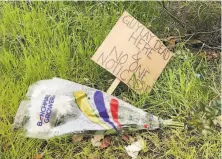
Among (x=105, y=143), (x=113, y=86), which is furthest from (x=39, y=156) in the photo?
(x=113, y=86)

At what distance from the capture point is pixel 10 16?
101 inches

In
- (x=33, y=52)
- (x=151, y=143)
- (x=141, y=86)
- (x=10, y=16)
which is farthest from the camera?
(x=10, y=16)

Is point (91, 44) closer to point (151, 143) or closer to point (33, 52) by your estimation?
point (33, 52)

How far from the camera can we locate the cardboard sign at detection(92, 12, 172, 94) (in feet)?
7.22

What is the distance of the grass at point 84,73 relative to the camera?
2014 mm

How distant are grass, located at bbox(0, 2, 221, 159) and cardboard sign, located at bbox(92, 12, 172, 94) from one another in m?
0.06

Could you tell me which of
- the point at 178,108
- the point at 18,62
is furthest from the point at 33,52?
the point at 178,108

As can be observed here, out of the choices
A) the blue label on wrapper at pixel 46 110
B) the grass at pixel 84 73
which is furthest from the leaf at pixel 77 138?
the blue label on wrapper at pixel 46 110

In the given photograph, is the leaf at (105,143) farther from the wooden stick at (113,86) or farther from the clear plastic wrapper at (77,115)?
the wooden stick at (113,86)

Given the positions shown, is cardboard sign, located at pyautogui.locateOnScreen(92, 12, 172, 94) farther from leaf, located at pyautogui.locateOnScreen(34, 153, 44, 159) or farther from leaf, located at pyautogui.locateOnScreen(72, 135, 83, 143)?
leaf, located at pyautogui.locateOnScreen(34, 153, 44, 159)

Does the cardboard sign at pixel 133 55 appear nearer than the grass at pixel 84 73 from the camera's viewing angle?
No

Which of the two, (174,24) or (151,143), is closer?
(151,143)

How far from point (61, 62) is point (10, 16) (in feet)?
1.59

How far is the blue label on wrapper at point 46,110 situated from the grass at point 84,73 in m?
0.10
